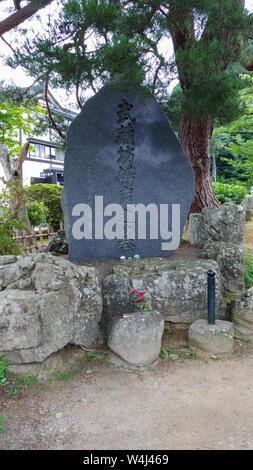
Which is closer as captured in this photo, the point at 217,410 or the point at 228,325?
the point at 217,410

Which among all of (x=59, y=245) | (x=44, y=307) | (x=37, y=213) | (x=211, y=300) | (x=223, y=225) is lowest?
(x=211, y=300)

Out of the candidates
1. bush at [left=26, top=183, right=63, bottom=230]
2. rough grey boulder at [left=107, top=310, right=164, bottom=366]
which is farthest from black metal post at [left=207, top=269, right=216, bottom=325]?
bush at [left=26, top=183, right=63, bottom=230]

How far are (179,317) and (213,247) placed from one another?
128 cm

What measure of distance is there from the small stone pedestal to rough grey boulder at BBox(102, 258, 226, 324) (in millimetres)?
330

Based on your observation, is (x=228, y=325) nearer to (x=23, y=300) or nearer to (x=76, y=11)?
(x=23, y=300)

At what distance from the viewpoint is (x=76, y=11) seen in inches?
127

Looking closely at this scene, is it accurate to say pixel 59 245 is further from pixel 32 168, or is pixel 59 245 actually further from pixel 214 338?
pixel 32 168

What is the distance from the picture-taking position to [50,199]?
1120 centimetres

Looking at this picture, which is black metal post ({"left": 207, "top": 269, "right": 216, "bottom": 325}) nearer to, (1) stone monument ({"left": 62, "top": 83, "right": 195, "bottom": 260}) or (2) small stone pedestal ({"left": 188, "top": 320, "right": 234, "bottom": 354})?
(2) small stone pedestal ({"left": 188, "top": 320, "right": 234, "bottom": 354})

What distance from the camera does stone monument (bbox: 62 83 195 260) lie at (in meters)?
4.42

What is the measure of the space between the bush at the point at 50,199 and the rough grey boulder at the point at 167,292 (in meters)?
7.73

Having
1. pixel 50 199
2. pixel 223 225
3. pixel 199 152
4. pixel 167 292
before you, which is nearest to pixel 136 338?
pixel 167 292

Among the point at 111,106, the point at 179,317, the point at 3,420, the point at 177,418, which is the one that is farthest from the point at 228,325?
the point at 111,106

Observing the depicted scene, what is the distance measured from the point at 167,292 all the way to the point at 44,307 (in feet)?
5.07
